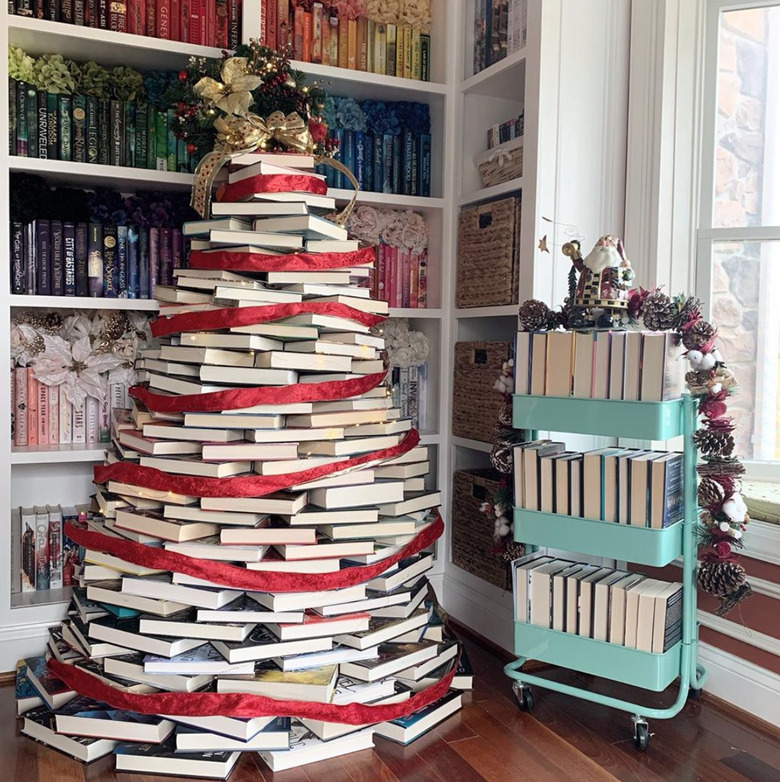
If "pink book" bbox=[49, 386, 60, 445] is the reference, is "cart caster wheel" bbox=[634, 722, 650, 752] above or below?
below

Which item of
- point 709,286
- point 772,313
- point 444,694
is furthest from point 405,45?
point 444,694

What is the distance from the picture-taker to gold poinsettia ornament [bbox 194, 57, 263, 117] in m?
2.07

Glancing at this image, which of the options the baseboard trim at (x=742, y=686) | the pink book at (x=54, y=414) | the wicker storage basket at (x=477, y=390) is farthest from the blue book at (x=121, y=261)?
the baseboard trim at (x=742, y=686)

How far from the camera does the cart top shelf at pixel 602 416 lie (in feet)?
6.03

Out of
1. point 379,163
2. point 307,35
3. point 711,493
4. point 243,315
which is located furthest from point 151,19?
point 711,493

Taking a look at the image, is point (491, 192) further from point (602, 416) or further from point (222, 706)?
point (222, 706)

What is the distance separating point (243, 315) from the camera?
1.89m

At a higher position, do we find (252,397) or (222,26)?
(222,26)

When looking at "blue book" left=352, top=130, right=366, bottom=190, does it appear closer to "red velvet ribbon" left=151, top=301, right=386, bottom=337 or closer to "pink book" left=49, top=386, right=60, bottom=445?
"red velvet ribbon" left=151, top=301, right=386, bottom=337

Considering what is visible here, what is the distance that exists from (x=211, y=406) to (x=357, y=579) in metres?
0.52

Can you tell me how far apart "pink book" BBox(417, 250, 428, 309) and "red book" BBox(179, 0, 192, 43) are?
3.32ft

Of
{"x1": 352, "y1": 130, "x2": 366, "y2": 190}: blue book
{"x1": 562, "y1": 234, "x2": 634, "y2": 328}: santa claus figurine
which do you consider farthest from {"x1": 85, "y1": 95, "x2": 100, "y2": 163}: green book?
{"x1": 562, "y1": 234, "x2": 634, "y2": 328}: santa claus figurine

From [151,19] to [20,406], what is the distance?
3.96ft

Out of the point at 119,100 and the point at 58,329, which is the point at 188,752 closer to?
the point at 58,329
